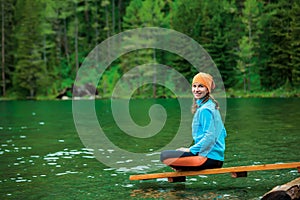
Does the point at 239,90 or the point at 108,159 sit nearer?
the point at 108,159

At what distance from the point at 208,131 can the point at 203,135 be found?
15 cm

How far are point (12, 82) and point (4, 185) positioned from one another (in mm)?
54167

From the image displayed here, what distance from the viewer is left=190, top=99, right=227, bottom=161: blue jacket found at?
9.05 metres

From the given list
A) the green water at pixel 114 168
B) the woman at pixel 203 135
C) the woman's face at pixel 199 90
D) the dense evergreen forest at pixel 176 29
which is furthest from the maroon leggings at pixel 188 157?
the dense evergreen forest at pixel 176 29

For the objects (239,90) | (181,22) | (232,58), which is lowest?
(239,90)

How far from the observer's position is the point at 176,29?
60.4 metres

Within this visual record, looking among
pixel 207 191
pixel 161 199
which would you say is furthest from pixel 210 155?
pixel 161 199

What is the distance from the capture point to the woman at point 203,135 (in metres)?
9.07

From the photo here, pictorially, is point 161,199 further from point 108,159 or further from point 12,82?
point 12,82

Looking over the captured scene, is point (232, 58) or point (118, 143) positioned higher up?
point (232, 58)

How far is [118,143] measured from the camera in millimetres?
17406

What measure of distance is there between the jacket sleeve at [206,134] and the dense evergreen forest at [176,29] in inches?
1780

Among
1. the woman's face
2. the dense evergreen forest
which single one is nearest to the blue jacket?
the woman's face

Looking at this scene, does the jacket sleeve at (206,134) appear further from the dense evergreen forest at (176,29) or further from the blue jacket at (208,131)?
the dense evergreen forest at (176,29)
